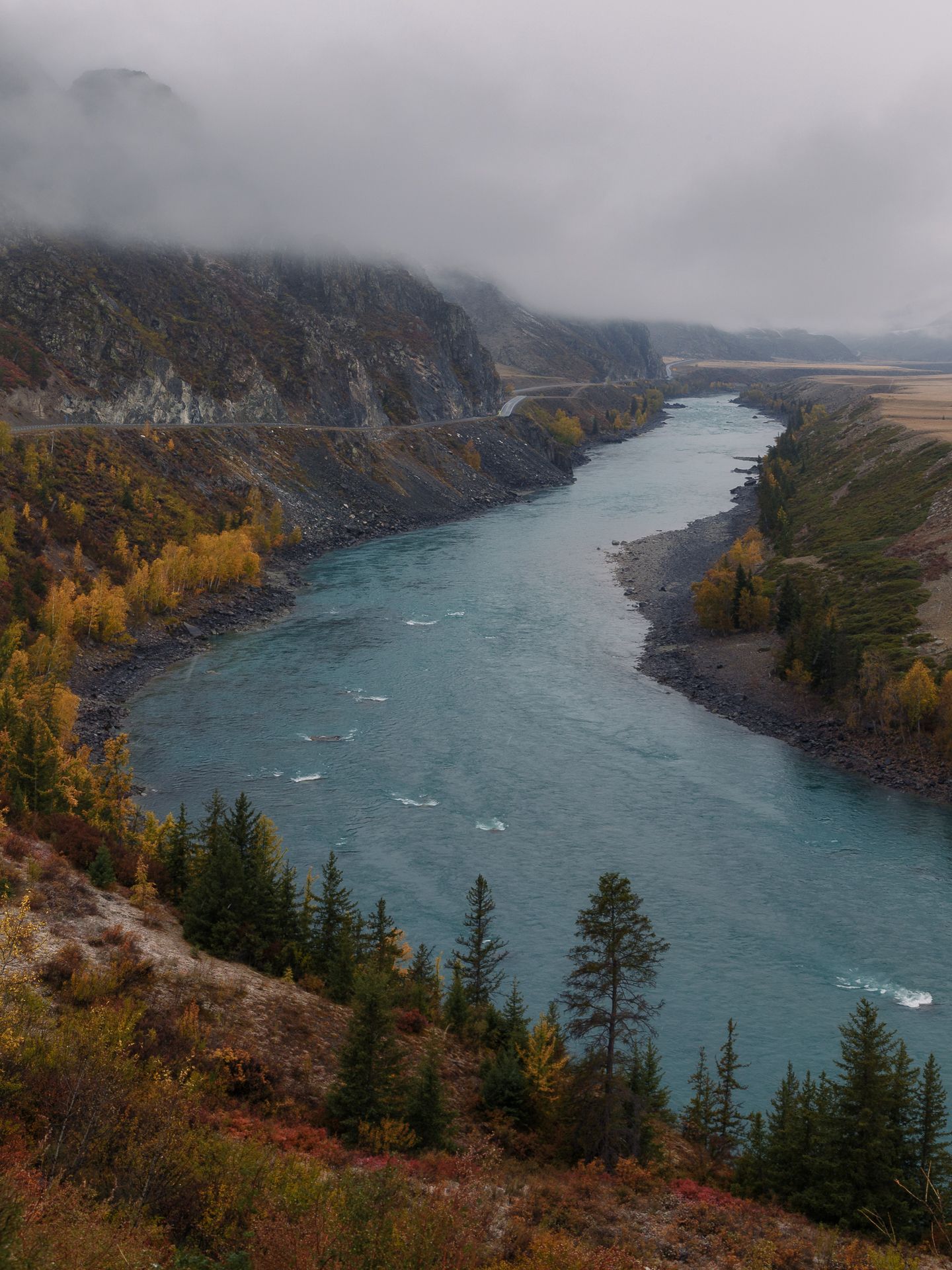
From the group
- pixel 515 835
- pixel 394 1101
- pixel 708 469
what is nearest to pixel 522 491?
pixel 708 469

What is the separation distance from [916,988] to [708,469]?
539 feet

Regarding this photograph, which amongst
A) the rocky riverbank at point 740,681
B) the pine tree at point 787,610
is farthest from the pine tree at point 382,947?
the pine tree at point 787,610

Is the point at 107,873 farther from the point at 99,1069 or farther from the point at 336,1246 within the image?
the point at 336,1246

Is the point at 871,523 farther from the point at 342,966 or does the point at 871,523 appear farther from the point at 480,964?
the point at 342,966

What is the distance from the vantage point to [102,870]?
3275cm

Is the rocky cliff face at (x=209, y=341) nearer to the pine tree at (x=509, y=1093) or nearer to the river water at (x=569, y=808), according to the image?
the river water at (x=569, y=808)

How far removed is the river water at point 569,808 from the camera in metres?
41.9

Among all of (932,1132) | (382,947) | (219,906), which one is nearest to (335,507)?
(382,947)

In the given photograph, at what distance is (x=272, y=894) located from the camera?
34.0 metres

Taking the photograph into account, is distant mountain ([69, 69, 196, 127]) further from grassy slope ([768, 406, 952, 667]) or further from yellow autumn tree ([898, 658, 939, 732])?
yellow autumn tree ([898, 658, 939, 732])

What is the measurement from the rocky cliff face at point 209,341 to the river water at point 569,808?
49274 millimetres

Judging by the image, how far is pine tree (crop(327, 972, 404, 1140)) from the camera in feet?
79.2

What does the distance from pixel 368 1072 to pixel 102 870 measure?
1329 cm

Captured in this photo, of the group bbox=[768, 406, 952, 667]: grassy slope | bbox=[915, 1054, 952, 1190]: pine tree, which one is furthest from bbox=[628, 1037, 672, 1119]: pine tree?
bbox=[768, 406, 952, 667]: grassy slope
